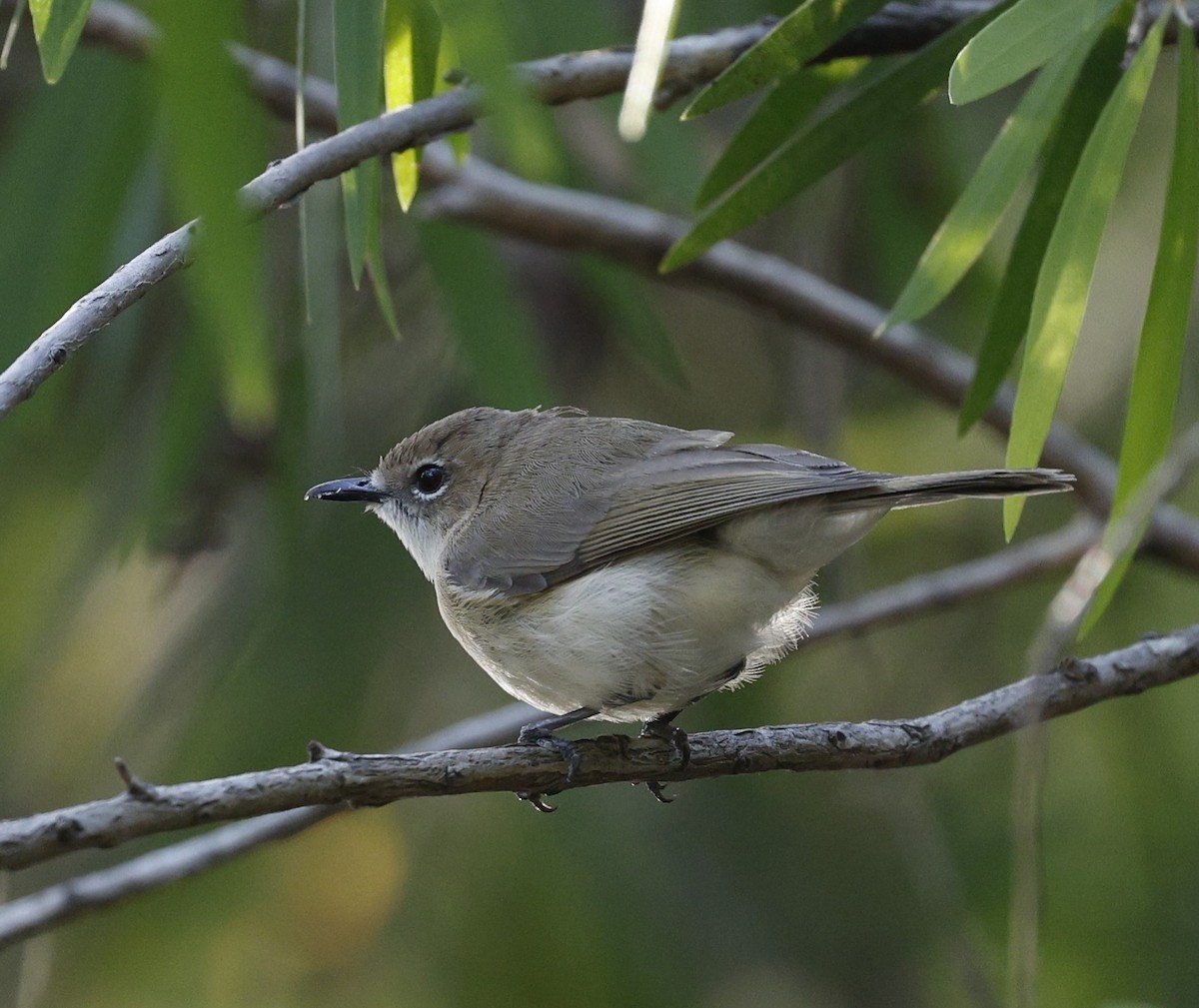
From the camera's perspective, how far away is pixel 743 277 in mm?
4668

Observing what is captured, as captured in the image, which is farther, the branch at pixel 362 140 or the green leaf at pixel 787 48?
the green leaf at pixel 787 48

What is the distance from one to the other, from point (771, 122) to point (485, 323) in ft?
4.63

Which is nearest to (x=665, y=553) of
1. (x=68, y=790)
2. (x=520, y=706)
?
(x=520, y=706)

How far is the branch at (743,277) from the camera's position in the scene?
4.53 metres

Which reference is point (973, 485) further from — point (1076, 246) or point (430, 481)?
point (430, 481)

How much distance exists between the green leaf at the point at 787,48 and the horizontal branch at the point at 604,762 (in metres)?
1.15

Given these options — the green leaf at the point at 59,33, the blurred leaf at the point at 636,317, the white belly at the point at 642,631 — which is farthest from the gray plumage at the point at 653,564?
the green leaf at the point at 59,33

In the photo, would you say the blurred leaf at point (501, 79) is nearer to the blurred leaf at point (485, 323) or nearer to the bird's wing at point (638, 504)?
the bird's wing at point (638, 504)

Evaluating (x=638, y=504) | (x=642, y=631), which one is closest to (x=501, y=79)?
(x=642, y=631)

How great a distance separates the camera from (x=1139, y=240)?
5879 millimetres

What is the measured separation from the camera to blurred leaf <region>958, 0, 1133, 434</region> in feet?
8.91

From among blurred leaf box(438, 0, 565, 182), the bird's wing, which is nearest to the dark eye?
the bird's wing

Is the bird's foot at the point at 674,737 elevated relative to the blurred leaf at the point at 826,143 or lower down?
lower down

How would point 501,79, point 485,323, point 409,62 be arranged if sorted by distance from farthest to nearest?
point 485,323 → point 409,62 → point 501,79
